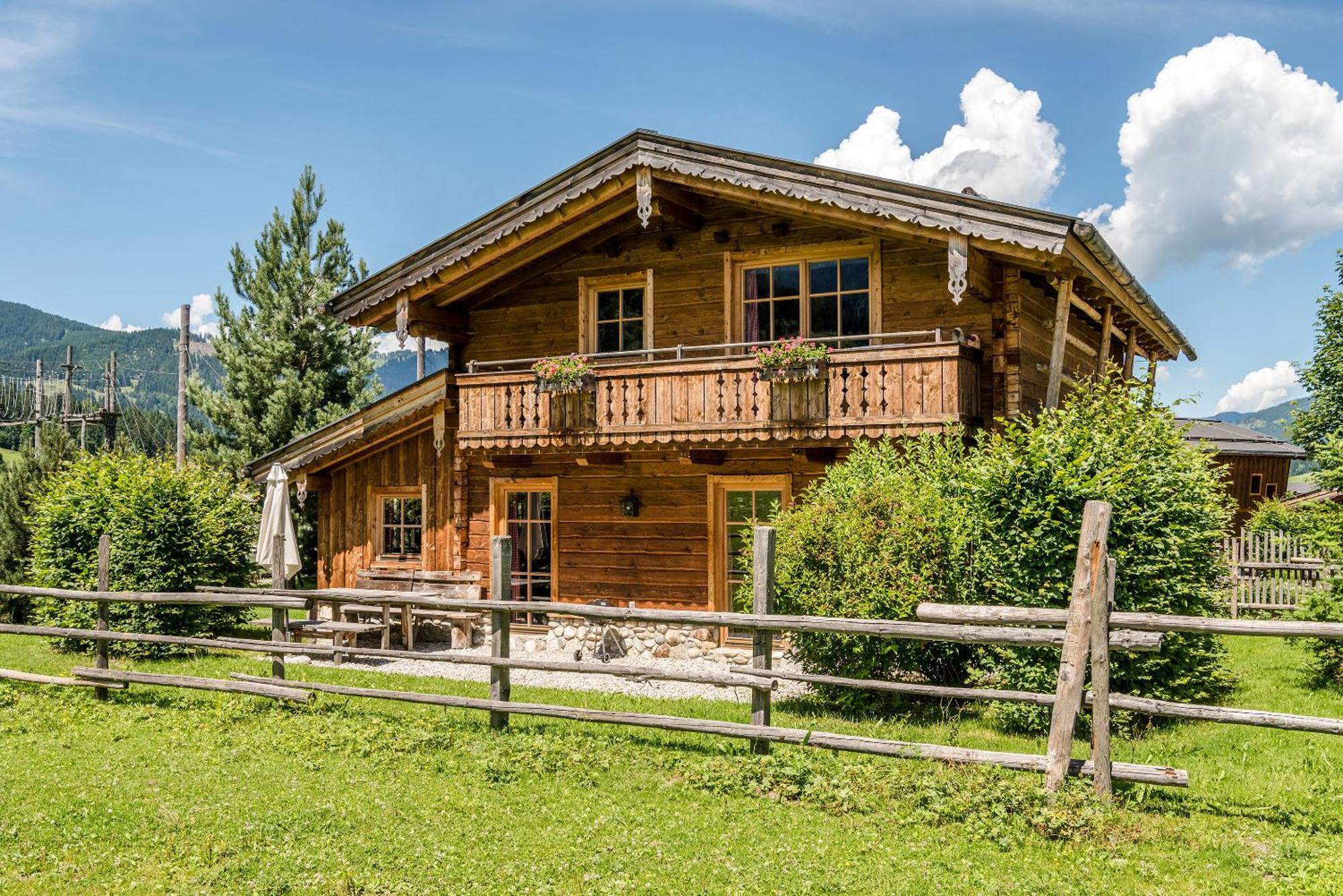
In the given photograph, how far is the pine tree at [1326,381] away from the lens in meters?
37.7

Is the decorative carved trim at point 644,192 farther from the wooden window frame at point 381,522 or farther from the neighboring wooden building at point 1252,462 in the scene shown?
the neighboring wooden building at point 1252,462

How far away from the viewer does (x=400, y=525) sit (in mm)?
19344

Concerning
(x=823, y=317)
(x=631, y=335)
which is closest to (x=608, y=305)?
(x=631, y=335)

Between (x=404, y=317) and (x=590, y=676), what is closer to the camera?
(x=590, y=676)

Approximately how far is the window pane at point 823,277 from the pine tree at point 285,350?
56.2 feet

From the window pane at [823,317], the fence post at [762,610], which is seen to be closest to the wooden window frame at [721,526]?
the window pane at [823,317]

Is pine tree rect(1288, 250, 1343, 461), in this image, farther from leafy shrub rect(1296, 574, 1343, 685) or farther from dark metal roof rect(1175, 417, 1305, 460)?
leafy shrub rect(1296, 574, 1343, 685)

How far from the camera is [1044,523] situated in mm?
9945

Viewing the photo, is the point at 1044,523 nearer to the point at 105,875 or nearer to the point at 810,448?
the point at 810,448

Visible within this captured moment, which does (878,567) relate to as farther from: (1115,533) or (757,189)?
(757,189)

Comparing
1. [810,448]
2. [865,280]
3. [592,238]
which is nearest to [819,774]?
[810,448]

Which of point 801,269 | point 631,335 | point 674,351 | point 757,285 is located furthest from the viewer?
point 631,335

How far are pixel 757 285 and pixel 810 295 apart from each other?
959 mm

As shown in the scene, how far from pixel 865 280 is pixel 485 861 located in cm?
1122
